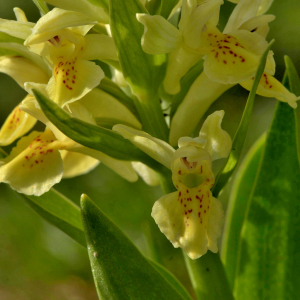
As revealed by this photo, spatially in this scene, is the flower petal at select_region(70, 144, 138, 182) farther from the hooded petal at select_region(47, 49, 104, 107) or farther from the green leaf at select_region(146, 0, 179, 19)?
the green leaf at select_region(146, 0, 179, 19)

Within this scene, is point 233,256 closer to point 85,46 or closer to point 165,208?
point 165,208

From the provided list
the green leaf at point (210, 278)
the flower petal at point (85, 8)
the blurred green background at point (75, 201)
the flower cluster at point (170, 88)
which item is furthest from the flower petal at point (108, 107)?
the blurred green background at point (75, 201)

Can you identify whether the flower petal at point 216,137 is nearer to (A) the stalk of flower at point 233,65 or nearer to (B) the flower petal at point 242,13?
(A) the stalk of flower at point 233,65

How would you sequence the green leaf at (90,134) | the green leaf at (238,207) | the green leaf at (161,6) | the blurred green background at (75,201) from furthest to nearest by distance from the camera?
the blurred green background at (75,201) < the green leaf at (238,207) < the green leaf at (161,6) < the green leaf at (90,134)

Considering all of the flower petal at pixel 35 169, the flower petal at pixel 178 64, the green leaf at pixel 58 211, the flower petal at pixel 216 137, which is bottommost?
the green leaf at pixel 58 211

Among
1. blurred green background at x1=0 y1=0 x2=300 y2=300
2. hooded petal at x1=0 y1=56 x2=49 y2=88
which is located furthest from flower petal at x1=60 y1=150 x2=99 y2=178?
blurred green background at x1=0 y1=0 x2=300 y2=300
